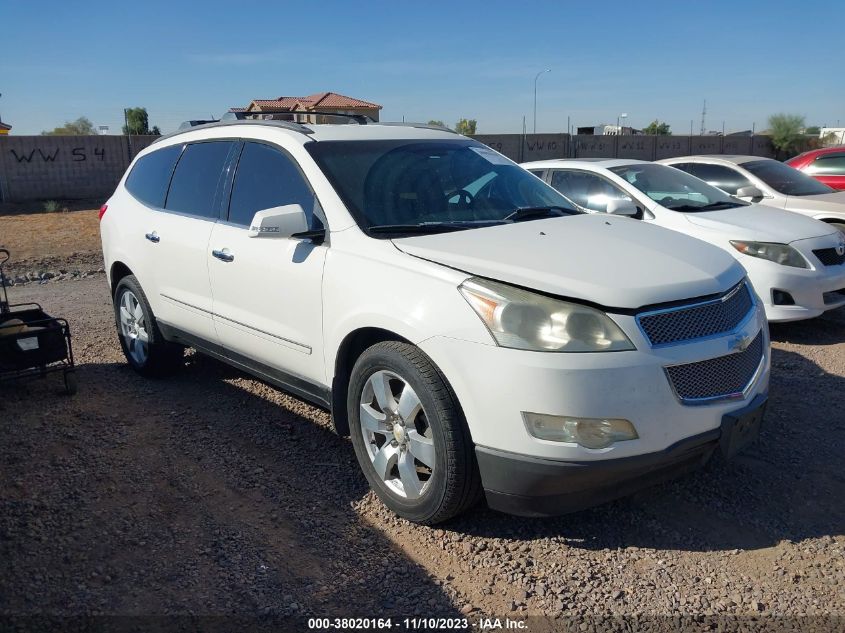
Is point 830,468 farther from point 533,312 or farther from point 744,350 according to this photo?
point 533,312

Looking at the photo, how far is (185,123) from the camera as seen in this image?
5.86 metres

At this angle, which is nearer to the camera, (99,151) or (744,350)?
(744,350)

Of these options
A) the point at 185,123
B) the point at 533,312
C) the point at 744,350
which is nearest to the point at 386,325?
the point at 533,312

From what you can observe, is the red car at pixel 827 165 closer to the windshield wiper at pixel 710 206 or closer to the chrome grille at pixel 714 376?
the windshield wiper at pixel 710 206

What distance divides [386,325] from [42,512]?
194cm

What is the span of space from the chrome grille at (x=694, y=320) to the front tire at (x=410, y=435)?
0.87m

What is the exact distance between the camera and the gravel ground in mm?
2988

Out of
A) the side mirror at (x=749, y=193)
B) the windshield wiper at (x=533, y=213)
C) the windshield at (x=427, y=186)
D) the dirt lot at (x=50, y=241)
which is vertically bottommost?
the dirt lot at (x=50, y=241)

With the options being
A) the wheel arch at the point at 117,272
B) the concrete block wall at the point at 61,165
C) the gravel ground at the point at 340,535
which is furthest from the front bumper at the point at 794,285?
the concrete block wall at the point at 61,165

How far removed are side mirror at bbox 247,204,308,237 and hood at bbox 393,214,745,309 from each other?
1.88 ft

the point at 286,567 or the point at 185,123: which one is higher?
the point at 185,123

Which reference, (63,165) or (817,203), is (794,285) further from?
(63,165)

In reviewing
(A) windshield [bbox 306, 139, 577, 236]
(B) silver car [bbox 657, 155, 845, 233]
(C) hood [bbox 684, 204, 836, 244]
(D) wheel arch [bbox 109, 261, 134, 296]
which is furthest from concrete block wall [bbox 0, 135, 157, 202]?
(A) windshield [bbox 306, 139, 577, 236]

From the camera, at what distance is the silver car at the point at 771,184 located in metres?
8.73
